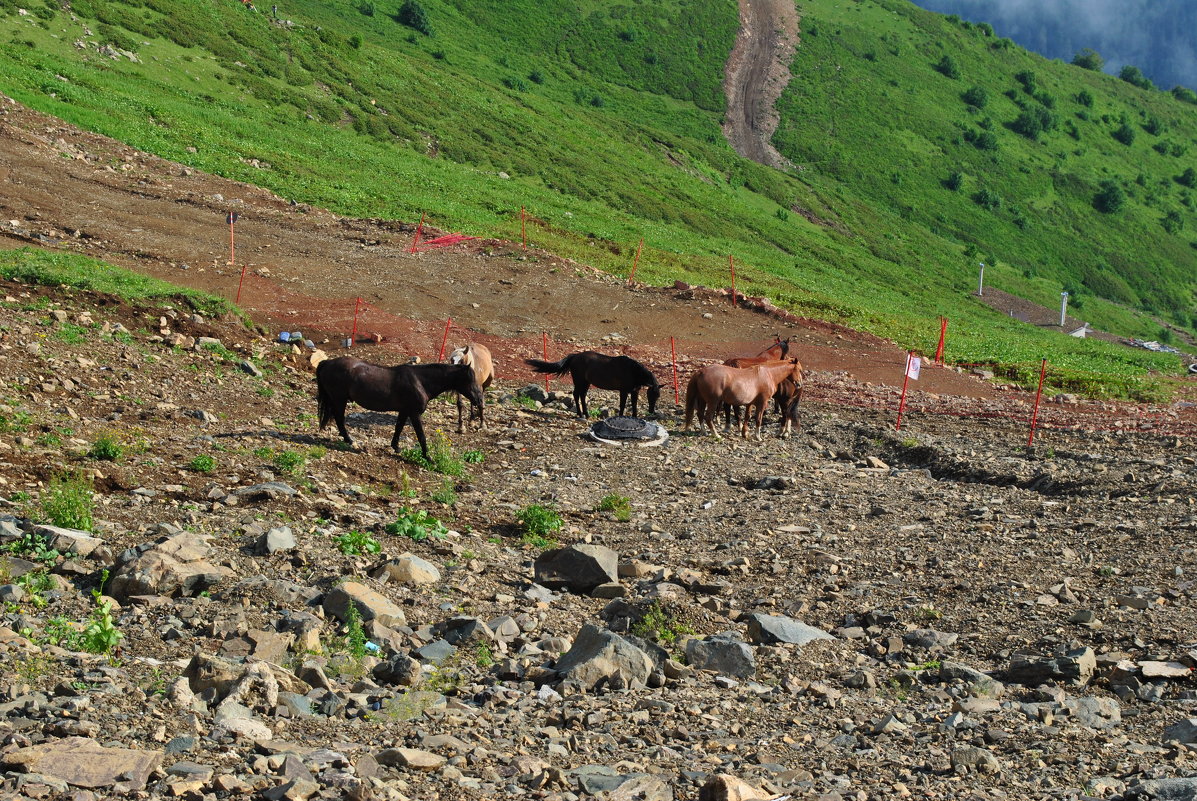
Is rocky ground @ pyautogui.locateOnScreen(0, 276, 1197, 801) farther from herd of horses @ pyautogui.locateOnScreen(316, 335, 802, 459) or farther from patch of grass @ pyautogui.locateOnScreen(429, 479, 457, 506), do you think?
herd of horses @ pyautogui.locateOnScreen(316, 335, 802, 459)

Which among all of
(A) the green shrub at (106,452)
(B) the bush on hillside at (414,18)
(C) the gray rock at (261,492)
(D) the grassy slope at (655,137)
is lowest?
(C) the gray rock at (261,492)

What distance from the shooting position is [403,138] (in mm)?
59531

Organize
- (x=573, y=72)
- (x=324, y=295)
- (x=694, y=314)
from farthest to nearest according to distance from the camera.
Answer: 1. (x=573, y=72)
2. (x=694, y=314)
3. (x=324, y=295)

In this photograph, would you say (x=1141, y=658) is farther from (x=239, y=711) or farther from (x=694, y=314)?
(x=694, y=314)

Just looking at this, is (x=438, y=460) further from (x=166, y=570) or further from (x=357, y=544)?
(x=166, y=570)

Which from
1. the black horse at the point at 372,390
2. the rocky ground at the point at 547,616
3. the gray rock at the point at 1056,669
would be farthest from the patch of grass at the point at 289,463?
the gray rock at the point at 1056,669

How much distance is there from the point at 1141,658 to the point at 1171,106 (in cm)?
16434

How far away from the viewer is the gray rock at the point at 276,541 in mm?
10672

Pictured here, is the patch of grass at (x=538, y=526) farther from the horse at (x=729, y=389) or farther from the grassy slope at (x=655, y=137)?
the grassy slope at (x=655, y=137)

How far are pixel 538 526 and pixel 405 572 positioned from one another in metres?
2.94

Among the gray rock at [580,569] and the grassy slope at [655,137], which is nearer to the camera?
the gray rock at [580,569]

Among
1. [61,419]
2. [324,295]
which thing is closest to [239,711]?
[61,419]

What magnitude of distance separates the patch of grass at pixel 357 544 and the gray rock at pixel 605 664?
11.1 ft

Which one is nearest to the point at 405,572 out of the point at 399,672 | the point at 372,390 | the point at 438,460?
the point at 399,672
